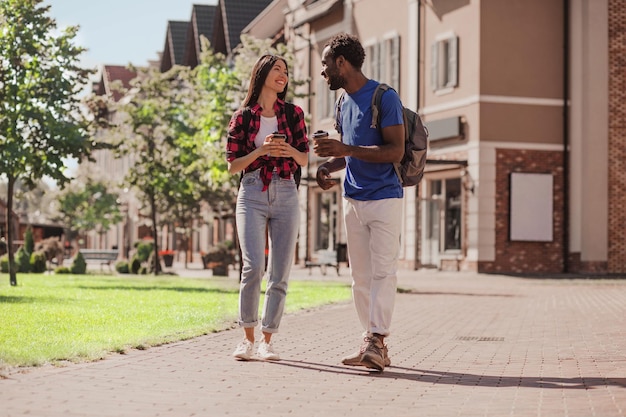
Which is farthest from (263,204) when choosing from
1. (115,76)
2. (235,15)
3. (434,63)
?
(115,76)

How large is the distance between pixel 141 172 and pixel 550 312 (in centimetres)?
2456

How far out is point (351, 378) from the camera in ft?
25.2

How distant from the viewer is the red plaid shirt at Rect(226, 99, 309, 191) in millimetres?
8586

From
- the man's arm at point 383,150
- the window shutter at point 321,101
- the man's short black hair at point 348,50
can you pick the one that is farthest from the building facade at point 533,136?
the man's arm at point 383,150

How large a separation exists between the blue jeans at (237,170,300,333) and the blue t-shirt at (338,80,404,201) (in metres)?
0.51

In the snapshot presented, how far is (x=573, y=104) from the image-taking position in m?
34.7

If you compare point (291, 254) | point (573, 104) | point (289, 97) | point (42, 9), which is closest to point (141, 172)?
point (289, 97)

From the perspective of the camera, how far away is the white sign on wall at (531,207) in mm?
34094

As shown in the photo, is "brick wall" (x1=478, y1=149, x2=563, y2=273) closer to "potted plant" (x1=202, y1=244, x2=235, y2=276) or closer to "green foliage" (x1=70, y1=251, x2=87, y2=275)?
"potted plant" (x1=202, y1=244, x2=235, y2=276)

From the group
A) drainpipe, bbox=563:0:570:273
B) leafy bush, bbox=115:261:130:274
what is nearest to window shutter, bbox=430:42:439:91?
drainpipe, bbox=563:0:570:273

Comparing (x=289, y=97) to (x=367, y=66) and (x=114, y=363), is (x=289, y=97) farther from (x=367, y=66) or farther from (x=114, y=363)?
(x=114, y=363)

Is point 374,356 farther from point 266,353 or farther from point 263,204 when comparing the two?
point 263,204

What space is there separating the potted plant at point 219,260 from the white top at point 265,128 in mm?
25327

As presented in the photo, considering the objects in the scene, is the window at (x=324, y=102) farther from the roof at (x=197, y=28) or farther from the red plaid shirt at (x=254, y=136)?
the red plaid shirt at (x=254, y=136)
